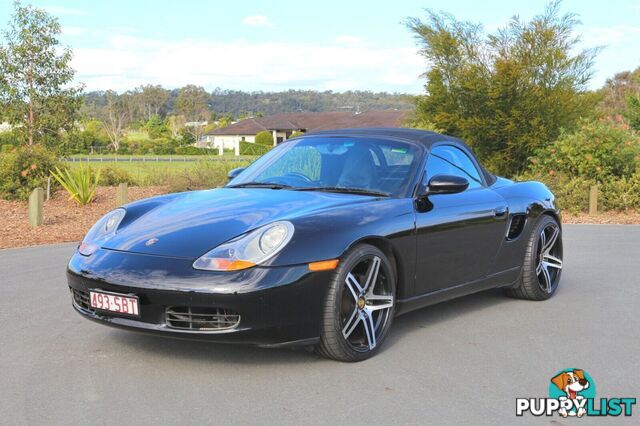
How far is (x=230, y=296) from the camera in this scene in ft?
14.7

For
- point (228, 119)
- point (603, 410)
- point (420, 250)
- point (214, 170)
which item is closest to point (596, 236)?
point (420, 250)

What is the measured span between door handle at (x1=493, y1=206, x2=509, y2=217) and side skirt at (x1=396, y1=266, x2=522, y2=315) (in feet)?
1.63

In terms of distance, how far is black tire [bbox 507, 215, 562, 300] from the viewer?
7023 mm

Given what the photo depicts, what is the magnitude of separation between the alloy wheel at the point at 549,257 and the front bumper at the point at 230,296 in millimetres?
3150

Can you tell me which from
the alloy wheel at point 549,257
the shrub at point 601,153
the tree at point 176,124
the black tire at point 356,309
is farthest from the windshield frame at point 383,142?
the tree at point 176,124

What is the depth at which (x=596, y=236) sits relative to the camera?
12594mm

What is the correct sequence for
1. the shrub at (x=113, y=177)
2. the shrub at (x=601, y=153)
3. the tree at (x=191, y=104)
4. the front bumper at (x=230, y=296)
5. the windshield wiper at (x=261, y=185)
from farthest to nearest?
the tree at (x=191, y=104)
the shrub at (x=113, y=177)
the shrub at (x=601, y=153)
the windshield wiper at (x=261, y=185)
the front bumper at (x=230, y=296)

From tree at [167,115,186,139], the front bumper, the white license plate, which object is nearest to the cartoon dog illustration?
the front bumper

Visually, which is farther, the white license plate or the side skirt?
the side skirt

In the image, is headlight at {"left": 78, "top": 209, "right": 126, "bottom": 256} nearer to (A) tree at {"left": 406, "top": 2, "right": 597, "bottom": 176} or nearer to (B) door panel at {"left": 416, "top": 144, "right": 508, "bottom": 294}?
(B) door panel at {"left": 416, "top": 144, "right": 508, "bottom": 294}

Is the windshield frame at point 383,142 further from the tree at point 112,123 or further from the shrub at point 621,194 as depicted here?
the tree at point 112,123

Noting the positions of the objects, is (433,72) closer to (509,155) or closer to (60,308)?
(509,155)

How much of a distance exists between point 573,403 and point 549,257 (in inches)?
124

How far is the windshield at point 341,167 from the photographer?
5797 millimetres
